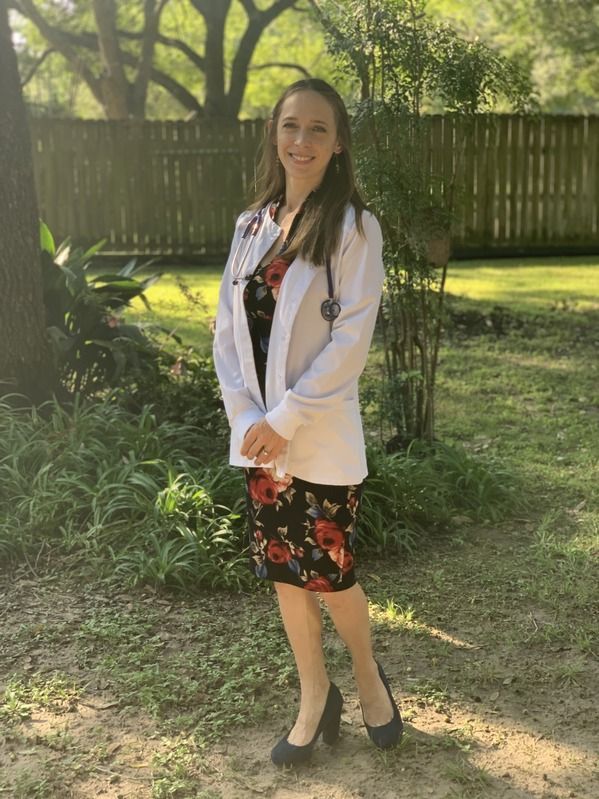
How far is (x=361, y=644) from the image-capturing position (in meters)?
2.89

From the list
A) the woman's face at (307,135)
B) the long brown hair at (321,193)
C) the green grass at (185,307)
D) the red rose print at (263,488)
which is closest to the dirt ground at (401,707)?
the red rose print at (263,488)

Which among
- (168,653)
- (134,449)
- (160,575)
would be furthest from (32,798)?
(134,449)

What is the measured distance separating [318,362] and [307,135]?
644 mm

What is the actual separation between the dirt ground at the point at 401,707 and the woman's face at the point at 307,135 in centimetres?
175

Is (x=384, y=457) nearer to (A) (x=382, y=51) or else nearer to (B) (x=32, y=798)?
(A) (x=382, y=51)

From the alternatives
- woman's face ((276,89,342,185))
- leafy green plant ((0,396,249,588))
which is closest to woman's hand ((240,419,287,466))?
woman's face ((276,89,342,185))

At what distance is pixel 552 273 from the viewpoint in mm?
12828

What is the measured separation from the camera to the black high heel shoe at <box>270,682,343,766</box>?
2.86 metres

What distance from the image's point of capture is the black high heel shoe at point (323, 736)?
113 inches

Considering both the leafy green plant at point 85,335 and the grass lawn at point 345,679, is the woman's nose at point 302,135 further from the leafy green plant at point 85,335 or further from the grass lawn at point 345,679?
the leafy green plant at point 85,335

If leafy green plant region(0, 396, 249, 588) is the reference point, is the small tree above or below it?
above

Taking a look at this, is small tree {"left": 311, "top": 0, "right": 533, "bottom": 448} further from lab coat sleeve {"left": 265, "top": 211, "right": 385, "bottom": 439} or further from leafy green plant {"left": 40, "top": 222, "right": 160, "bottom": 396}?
lab coat sleeve {"left": 265, "top": 211, "right": 385, "bottom": 439}

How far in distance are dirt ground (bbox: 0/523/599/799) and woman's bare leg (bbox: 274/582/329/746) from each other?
0.43 feet

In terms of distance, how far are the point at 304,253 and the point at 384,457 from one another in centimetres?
249
